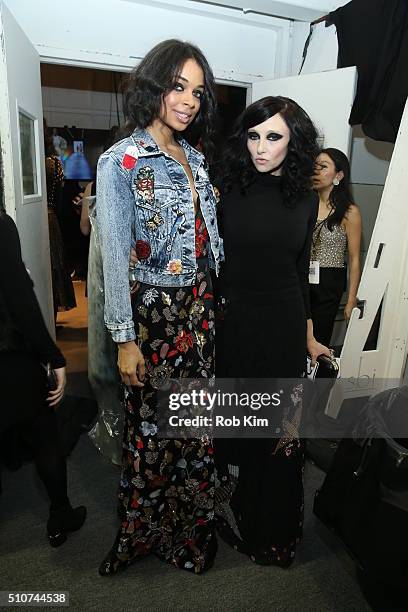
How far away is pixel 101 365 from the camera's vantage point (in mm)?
1936

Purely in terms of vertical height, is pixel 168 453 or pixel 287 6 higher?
pixel 287 6

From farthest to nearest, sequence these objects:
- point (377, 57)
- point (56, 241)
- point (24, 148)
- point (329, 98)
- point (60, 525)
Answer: point (56, 241)
point (329, 98)
point (377, 57)
point (24, 148)
point (60, 525)

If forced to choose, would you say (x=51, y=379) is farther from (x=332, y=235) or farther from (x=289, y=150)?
(x=332, y=235)

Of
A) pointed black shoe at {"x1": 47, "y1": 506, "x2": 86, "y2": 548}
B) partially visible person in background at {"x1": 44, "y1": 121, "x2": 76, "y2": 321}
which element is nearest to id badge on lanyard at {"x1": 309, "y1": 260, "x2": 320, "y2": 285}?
pointed black shoe at {"x1": 47, "y1": 506, "x2": 86, "y2": 548}

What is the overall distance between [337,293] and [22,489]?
1874 mm

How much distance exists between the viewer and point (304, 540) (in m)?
1.75

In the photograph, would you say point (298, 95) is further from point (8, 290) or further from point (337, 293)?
point (8, 290)

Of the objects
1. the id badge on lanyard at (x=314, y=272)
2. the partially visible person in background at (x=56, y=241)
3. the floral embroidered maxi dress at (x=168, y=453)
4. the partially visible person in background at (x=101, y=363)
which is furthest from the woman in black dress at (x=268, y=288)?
the partially visible person in background at (x=56, y=241)

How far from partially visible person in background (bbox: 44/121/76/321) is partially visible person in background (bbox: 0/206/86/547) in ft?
6.17

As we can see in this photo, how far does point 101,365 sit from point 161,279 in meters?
0.81

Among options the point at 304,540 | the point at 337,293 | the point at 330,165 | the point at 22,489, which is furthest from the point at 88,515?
the point at 330,165

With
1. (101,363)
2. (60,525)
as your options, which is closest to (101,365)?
(101,363)

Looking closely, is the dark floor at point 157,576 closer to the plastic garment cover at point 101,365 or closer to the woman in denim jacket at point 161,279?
the woman in denim jacket at point 161,279

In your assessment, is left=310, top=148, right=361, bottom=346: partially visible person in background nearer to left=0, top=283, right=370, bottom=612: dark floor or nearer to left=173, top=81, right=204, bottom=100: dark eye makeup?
left=0, top=283, right=370, bottom=612: dark floor
